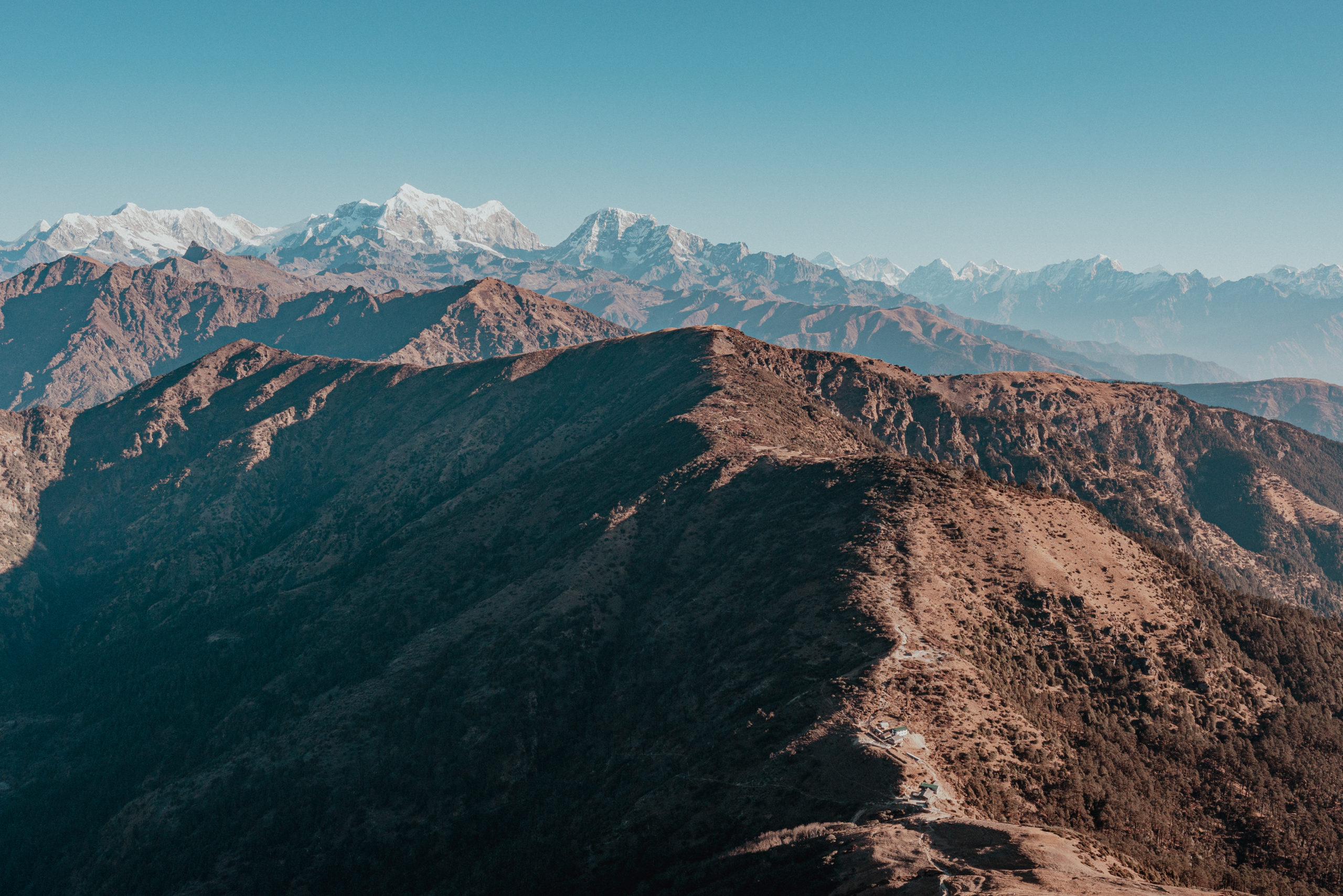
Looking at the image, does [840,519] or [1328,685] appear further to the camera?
[840,519]

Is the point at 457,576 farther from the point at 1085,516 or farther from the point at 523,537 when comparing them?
the point at 1085,516

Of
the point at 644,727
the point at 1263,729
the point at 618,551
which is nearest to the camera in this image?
the point at 1263,729

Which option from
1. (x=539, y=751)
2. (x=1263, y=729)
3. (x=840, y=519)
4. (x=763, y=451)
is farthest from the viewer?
(x=763, y=451)

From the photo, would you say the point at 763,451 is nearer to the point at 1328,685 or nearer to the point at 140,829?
the point at 1328,685

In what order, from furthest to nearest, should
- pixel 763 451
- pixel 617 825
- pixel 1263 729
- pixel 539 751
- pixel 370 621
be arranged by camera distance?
pixel 763 451 → pixel 370 621 → pixel 539 751 → pixel 1263 729 → pixel 617 825

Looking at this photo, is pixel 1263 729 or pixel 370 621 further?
pixel 370 621

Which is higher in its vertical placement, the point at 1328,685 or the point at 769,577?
the point at 769,577

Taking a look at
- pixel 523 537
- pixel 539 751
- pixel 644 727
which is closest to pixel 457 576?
pixel 523 537

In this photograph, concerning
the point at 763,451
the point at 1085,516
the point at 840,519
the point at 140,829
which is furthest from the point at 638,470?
the point at 140,829

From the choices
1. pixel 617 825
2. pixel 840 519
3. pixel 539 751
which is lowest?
pixel 539 751
